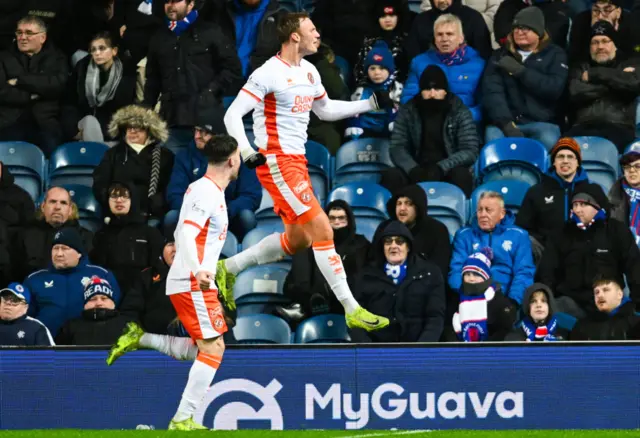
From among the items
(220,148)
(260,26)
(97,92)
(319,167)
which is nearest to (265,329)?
(319,167)

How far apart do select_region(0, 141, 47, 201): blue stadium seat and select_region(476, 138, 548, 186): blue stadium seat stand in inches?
171

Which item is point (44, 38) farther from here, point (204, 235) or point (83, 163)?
point (204, 235)

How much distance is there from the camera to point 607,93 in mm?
14641

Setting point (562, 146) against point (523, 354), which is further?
point (562, 146)

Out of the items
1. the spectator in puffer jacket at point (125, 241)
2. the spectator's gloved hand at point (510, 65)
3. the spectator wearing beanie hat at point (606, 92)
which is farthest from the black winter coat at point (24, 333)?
the spectator wearing beanie hat at point (606, 92)

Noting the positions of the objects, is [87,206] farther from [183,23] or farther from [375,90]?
[375,90]

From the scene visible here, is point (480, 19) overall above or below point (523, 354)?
above

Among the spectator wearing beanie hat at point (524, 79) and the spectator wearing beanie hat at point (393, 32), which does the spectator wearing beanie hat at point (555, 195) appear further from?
the spectator wearing beanie hat at point (393, 32)

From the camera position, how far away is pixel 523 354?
449 inches

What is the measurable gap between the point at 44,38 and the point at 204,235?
19.9ft

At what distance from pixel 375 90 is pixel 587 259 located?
292 cm

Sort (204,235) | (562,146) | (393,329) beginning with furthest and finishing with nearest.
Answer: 1. (562,146)
2. (393,329)
3. (204,235)

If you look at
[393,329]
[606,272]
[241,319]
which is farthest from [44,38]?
[606,272]

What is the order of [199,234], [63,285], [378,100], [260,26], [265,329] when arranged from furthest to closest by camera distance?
[260,26] → [63,285] → [265,329] → [378,100] → [199,234]
